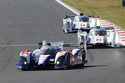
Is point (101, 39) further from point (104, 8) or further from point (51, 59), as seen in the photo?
point (104, 8)

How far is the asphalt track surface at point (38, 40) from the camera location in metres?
21.4

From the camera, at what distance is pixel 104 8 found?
2373 inches

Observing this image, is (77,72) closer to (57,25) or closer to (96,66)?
(96,66)

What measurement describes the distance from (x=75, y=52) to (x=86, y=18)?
60.8 feet

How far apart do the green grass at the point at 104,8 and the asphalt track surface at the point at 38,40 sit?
8.84 ft

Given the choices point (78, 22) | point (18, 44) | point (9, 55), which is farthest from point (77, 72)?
point (78, 22)

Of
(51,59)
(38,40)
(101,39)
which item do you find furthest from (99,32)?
(51,59)

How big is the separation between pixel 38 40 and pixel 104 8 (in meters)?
22.7

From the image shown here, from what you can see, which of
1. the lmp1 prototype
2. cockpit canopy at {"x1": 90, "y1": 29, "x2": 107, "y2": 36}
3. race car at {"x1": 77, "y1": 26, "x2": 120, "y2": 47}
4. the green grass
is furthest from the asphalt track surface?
the green grass

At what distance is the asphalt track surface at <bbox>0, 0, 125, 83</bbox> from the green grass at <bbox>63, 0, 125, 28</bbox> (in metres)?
2.70

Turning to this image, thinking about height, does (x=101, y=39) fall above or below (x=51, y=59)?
above

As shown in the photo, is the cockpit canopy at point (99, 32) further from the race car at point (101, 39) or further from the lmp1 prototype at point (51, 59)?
the lmp1 prototype at point (51, 59)

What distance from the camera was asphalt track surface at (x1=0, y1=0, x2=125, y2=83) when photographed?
2141 cm

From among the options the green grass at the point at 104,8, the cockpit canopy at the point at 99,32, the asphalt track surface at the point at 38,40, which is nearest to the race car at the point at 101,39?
the cockpit canopy at the point at 99,32
